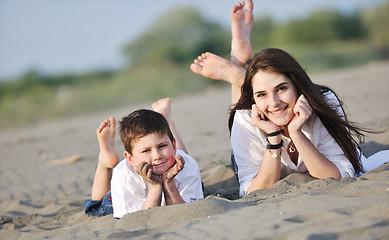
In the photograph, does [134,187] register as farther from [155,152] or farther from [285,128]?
[285,128]

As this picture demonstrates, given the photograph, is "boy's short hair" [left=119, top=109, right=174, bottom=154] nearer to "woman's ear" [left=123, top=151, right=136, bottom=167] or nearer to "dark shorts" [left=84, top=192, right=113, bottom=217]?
"woman's ear" [left=123, top=151, right=136, bottom=167]

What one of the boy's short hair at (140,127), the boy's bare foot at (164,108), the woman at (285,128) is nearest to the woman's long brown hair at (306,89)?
the woman at (285,128)

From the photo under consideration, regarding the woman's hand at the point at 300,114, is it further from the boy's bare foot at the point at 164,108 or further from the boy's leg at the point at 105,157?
the boy's leg at the point at 105,157

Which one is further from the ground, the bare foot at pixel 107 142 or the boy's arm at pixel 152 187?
the bare foot at pixel 107 142

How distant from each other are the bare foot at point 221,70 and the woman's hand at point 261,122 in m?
0.92

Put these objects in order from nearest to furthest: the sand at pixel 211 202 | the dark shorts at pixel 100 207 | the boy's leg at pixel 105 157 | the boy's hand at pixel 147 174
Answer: the sand at pixel 211 202, the boy's hand at pixel 147 174, the dark shorts at pixel 100 207, the boy's leg at pixel 105 157

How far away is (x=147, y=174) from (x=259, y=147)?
100 cm

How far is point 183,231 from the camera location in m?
2.59

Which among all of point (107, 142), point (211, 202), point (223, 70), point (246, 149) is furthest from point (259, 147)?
point (107, 142)

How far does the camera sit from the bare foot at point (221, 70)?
4.39m

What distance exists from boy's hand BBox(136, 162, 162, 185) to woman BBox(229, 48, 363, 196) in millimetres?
777

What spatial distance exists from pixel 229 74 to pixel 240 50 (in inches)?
14.0

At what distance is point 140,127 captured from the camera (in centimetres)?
347

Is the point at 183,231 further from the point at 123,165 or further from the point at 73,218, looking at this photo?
the point at 73,218
